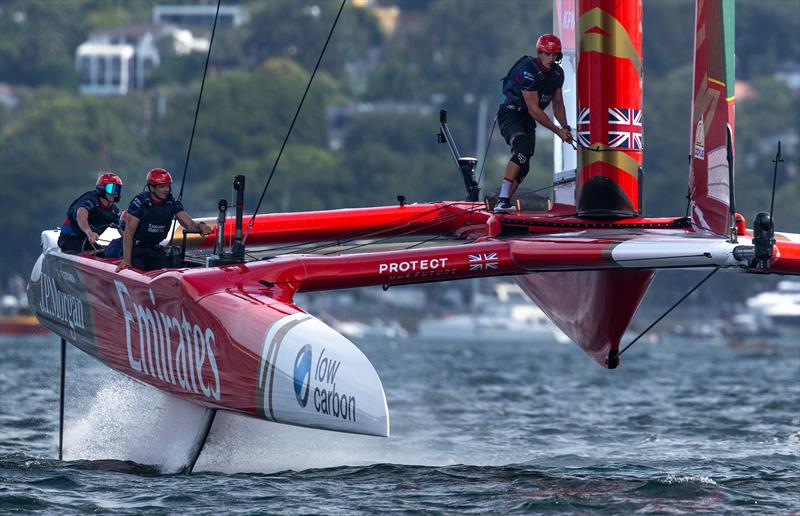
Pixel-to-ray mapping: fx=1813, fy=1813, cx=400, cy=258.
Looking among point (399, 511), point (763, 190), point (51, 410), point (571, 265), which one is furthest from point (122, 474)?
point (763, 190)

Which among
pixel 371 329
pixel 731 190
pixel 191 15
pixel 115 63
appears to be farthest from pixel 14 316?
pixel 191 15

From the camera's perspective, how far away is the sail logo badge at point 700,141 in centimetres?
927

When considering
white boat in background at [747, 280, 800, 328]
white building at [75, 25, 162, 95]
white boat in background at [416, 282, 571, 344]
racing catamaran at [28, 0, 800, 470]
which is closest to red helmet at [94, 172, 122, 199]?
racing catamaran at [28, 0, 800, 470]

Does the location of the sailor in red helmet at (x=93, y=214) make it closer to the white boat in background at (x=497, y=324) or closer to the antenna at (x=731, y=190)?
the antenna at (x=731, y=190)

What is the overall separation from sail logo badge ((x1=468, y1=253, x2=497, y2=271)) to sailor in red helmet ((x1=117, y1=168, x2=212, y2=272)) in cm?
148

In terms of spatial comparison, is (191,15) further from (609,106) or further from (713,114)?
(713,114)

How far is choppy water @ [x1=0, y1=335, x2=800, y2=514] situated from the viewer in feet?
25.7

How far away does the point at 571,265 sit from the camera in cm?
859

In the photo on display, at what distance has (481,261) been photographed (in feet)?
28.5

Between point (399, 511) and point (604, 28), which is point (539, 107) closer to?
point (604, 28)

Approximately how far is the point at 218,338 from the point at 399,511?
1292 mm

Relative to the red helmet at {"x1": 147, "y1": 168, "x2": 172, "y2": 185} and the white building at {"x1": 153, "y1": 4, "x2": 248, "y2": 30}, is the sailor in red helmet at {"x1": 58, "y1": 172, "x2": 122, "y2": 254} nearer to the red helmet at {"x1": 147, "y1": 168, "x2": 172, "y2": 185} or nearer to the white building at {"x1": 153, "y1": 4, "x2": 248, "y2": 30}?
the red helmet at {"x1": 147, "y1": 168, "x2": 172, "y2": 185}

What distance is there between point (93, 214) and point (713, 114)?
11.9ft

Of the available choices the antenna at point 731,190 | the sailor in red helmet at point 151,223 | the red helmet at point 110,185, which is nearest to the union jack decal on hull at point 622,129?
the antenna at point 731,190
